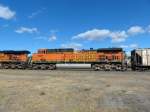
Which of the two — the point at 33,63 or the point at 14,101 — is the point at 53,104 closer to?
the point at 14,101

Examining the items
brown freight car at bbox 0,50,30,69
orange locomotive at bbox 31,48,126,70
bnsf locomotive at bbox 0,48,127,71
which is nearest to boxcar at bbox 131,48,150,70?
bnsf locomotive at bbox 0,48,127,71

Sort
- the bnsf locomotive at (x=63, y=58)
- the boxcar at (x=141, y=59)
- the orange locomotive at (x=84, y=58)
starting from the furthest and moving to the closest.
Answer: the bnsf locomotive at (x=63, y=58), the orange locomotive at (x=84, y=58), the boxcar at (x=141, y=59)

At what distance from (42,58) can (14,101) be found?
34635mm

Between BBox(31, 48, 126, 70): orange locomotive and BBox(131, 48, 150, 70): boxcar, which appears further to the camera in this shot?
BBox(31, 48, 126, 70): orange locomotive

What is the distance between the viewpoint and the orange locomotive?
44.2m

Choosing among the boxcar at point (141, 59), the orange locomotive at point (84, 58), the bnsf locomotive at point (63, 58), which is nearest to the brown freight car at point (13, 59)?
the bnsf locomotive at point (63, 58)

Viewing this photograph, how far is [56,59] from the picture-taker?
47.8m

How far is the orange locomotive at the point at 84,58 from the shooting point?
145 ft

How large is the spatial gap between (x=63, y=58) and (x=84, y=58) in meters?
3.86

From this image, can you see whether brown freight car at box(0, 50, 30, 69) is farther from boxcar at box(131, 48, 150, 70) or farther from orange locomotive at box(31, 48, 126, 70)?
boxcar at box(131, 48, 150, 70)

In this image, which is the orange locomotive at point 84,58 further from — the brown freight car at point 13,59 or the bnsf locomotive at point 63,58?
the brown freight car at point 13,59

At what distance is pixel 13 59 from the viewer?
51.8 meters

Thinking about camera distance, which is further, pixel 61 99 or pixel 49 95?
pixel 49 95

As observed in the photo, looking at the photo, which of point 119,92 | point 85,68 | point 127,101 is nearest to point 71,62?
point 85,68
